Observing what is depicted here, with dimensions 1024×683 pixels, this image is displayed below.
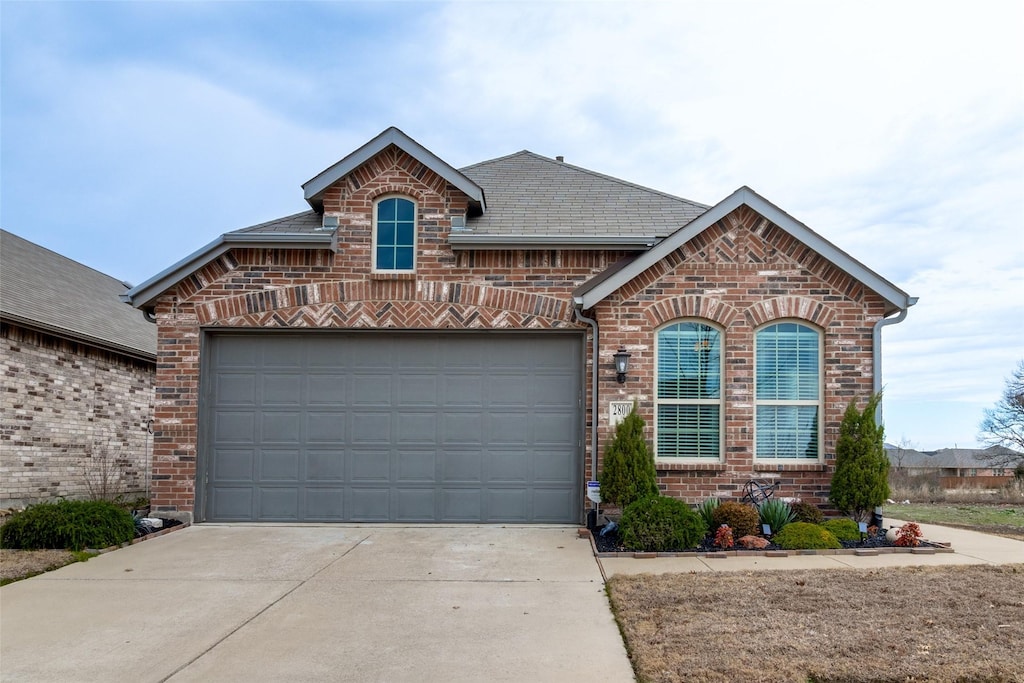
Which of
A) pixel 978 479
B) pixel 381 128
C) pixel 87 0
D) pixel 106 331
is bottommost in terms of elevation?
pixel 978 479

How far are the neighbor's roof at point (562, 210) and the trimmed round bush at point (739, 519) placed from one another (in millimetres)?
3782

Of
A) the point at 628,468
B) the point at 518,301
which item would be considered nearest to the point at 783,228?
the point at 518,301

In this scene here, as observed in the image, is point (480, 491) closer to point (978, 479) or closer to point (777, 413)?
point (777, 413)

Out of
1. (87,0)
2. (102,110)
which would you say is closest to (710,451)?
(87,0)

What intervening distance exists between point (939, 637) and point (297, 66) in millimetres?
11138

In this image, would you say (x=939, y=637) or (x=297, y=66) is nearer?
(x=939, y=637)

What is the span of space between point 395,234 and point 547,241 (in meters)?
2.21

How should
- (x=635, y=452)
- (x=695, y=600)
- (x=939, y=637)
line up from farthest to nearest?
(x=635, y=452) < (x=695, y=600) < (x=939, y=637)

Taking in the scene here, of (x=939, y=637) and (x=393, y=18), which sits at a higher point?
(x=393, y=18)

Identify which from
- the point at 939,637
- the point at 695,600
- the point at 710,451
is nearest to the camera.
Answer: the point at 939,637

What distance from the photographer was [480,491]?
10930mm

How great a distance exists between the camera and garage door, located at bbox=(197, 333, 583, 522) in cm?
1092

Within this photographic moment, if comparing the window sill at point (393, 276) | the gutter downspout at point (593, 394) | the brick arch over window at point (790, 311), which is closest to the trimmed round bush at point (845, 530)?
the brick arch over window at point (790, 311)

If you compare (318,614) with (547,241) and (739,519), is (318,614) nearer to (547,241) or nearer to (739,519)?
(739,519)
